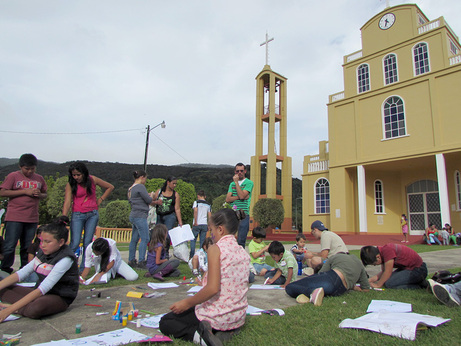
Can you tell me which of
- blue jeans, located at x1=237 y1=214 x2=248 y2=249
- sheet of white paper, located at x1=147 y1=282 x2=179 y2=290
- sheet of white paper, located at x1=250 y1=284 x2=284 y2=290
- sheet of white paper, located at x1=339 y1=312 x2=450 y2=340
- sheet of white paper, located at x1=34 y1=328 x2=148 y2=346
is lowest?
sheet of white paper, located at x1=147 y1=282 x2=179 y2=290

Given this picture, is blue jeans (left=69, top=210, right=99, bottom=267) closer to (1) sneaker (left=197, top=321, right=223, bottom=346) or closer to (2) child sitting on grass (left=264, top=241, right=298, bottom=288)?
(2) child sitting on grass (left=264, top=241, right=298, bottom=288)

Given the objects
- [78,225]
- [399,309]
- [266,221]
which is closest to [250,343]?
[399,309]

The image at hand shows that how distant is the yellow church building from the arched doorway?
0.05 meters

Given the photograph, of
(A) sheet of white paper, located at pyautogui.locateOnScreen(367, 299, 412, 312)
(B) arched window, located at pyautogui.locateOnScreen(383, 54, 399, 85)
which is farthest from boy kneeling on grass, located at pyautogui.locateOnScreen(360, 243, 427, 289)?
(B) arched window, located at pyautogui.locateOnScreen(383, 54, 399, 85)

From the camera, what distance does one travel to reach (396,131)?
17.5 m

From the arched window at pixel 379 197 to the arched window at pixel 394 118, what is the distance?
327cm

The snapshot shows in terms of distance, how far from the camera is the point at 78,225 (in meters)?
5.05

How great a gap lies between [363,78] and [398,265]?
58.4ft

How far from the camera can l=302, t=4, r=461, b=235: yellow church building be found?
51.8 ft

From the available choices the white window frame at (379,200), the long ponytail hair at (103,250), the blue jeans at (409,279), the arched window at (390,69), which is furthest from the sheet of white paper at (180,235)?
the arched window at (390,69)

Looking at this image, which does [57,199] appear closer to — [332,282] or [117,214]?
[117,214]

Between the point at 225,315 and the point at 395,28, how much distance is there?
836 inches

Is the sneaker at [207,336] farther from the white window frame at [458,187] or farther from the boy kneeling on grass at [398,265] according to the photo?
the white window frame at [458,187]

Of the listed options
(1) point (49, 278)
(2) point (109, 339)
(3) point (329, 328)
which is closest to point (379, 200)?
(3) point (329, 328)
